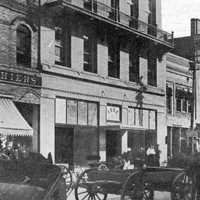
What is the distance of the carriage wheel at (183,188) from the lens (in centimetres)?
872

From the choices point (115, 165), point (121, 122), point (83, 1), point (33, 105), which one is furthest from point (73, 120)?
point (115, 165)

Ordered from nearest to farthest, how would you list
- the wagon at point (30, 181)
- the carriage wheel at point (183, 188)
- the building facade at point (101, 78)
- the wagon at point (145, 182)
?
the wagon at point (30, 181), the wagon at point (145, 182), the carriage wheel at point (183, 188), the building facade at point (101, 78)

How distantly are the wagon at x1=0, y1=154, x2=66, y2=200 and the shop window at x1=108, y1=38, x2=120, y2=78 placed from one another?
54.6 ft

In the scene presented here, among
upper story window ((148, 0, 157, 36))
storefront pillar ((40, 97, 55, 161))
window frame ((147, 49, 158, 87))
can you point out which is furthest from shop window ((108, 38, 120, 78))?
storefront pillar ((40, 97, 55, 161))

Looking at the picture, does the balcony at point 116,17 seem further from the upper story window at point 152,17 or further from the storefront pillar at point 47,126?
the storefront pillar at point 47,126

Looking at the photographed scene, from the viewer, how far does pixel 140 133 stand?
84.5 ft

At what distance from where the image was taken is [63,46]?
20516 millimetres

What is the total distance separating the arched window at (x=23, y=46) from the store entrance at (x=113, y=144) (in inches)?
278

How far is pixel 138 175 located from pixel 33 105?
34.8 ft

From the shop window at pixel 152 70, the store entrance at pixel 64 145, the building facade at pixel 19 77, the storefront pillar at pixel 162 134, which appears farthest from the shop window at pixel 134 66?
the building facade at pixel 19 77

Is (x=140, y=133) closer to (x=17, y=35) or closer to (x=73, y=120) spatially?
(x=73, y=120)

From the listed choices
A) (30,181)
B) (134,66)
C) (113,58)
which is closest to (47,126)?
(113,58)

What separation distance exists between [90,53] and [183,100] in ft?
37.4

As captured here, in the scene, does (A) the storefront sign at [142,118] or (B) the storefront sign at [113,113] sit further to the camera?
(A) the storefront sign at [142,118]
